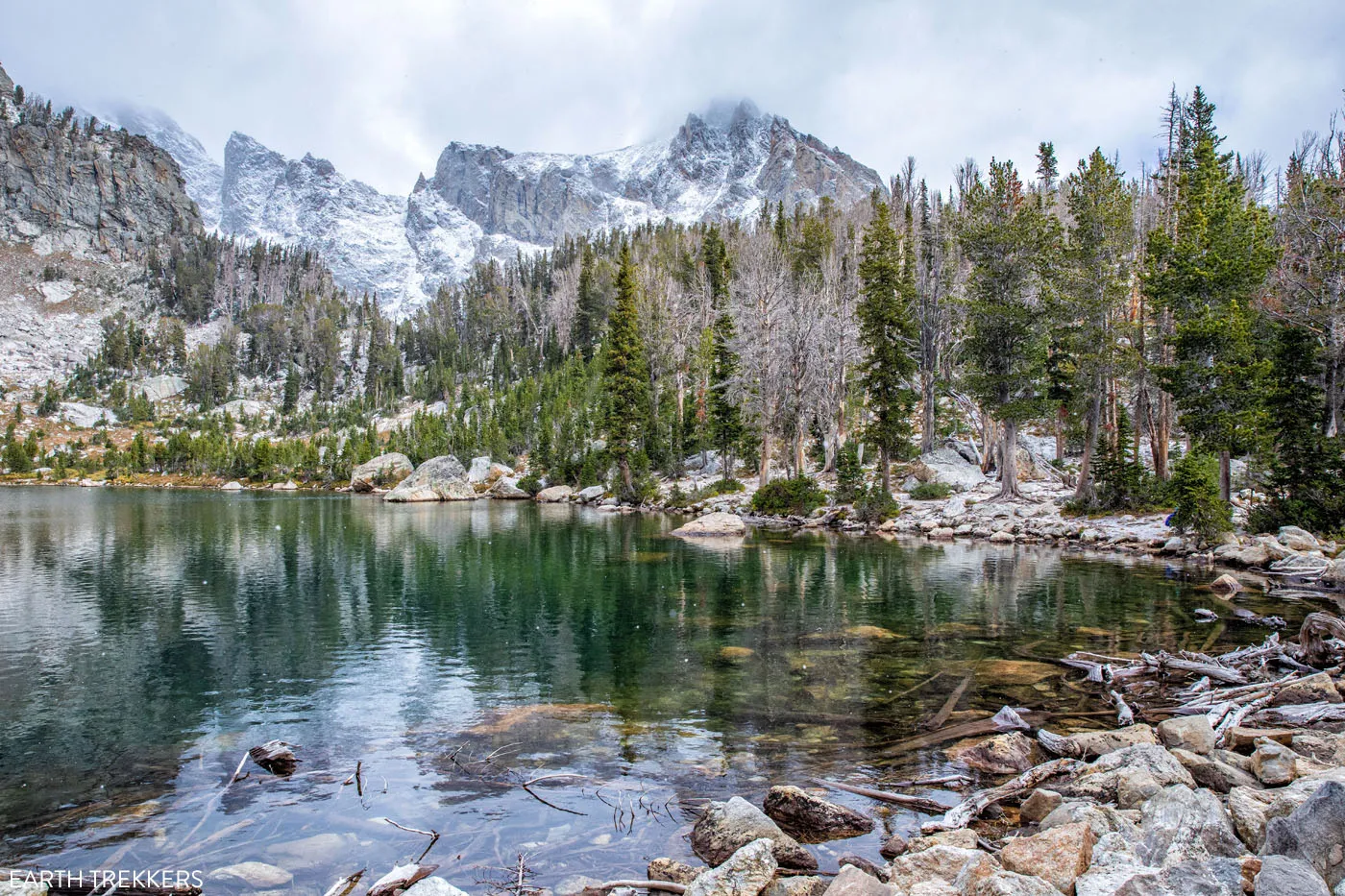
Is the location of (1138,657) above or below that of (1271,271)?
below

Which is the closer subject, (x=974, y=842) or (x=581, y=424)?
(x=974, y=842)

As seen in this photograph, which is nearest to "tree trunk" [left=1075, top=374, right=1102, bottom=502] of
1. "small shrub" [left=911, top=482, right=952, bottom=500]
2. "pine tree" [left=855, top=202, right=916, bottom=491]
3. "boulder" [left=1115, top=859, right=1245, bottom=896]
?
"small shrub" [left=911, top=482, right=952, bottom=500]

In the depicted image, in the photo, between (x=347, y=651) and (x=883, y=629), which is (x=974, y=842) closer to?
(x=883, y=629)

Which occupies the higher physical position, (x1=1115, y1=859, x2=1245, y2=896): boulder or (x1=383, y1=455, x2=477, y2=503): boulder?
(x1=383, y1=455, x2=477, y2=503): boulder

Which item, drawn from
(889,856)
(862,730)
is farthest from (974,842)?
(862,730)

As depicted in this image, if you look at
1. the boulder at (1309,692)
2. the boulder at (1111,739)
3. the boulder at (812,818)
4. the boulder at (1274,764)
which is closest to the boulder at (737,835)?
the boulder at (812,818)

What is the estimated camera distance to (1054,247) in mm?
35125

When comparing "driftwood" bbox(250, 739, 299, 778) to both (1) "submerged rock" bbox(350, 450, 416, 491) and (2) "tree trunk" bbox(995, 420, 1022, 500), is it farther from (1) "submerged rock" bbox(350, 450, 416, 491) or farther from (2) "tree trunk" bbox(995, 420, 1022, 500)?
(1) "submerged rock" bbox(350, 450, 416, 491)

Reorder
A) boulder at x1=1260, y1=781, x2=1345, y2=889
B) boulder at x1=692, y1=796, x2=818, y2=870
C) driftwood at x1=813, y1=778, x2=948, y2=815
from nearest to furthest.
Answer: boulder at x1=1260, y1=781, x2=1345, y2=889 → boulder at x1=692, y1=796, x2=818, y2=870 → driftwood at x1=813, y1=778, x2=948, y2=815

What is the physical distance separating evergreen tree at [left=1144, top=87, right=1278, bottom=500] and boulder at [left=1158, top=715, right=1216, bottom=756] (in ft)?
74.5

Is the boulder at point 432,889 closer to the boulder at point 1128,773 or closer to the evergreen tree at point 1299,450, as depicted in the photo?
the boulder at point 1128,773

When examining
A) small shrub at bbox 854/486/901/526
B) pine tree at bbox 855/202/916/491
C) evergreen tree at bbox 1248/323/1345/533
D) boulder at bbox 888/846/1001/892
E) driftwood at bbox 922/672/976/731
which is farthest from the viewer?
pine tree at bbox 855/202/916/491

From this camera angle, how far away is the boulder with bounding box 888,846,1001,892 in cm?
498

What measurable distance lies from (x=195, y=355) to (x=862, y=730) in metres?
160
